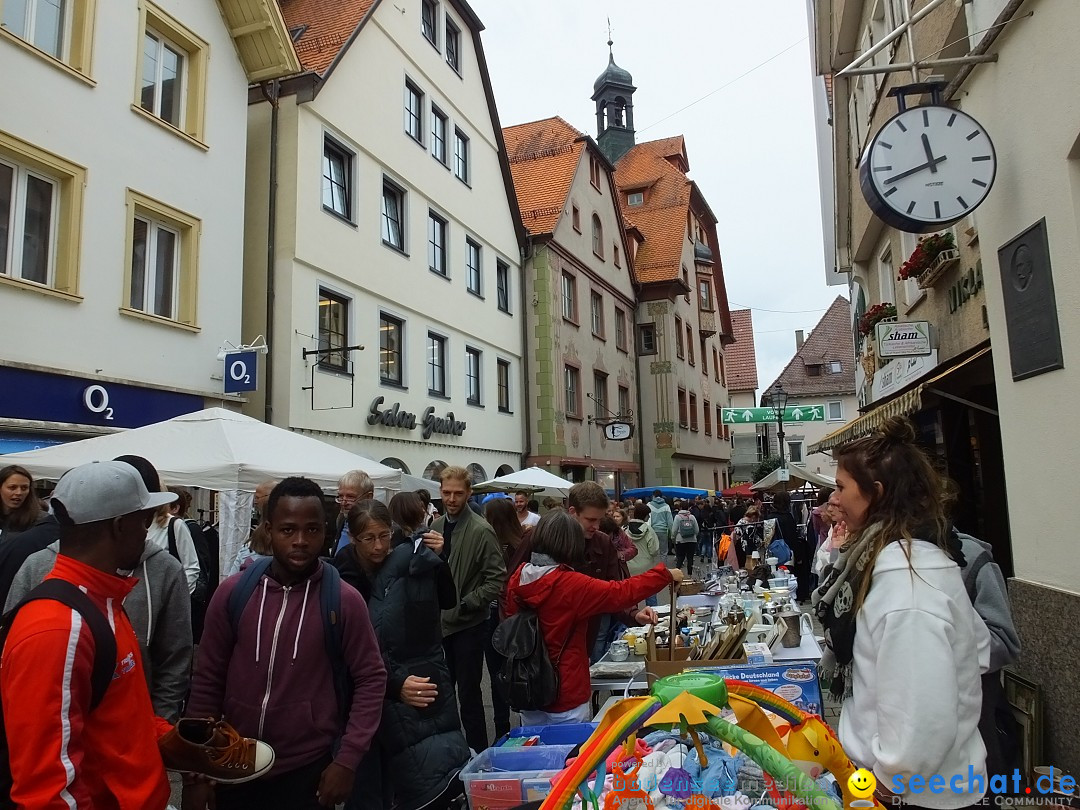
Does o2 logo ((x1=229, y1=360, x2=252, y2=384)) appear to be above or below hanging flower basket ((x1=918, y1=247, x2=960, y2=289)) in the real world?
below

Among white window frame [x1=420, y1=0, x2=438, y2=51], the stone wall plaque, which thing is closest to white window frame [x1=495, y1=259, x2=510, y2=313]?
white window frame [x1=420, y1=0, x2=438, y2=51]

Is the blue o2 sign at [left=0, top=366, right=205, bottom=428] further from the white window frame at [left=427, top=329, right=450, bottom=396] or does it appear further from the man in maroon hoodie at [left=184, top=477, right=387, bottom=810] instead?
the man in maroon hoodie at [left=184, top=477, right=387, bottom=810]

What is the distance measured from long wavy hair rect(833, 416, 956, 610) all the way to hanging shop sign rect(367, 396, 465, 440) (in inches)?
508

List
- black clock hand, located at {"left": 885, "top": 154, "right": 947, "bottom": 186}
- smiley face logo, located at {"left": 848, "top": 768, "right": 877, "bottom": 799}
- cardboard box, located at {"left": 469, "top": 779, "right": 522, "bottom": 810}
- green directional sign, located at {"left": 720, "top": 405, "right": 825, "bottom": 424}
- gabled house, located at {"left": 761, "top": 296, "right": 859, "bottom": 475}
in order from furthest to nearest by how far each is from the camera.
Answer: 1. gabled house, located at {"left": 761, "top": 296, "right": 859, "bottom": 475}
2. green directional sign, located at {"left": 720, "top": 405, "right": 825, "bottom": 424}
3. black clock hand, located at {"left": 885, "top": 154, "right": 947, "bottom": 186}
4. cardboard box, located at {"left": 469, "top": 779, "right": 522, "bottom": 810}
5. smiley face logo, located at {"left": 848, "top": 768, "right": 877, "bottom": 799}

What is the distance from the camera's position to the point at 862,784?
77.1 inches

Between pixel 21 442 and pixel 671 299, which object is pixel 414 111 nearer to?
pixel 21 442

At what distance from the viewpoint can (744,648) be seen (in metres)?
4.57

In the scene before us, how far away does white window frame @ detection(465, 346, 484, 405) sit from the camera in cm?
1933

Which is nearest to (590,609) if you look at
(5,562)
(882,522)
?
(882,522)

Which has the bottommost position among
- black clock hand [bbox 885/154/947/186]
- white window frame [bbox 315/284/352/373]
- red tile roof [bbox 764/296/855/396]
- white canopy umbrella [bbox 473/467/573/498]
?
white canopy umbrella [bbox 473/467/573/498]

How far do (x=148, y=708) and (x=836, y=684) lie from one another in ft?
6.95

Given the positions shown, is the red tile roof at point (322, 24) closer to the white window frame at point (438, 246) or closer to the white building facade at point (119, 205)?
the white building facade at point (119, 205)

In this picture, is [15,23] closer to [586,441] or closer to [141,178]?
[141,178]

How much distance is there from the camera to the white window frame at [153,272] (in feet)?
35.7
